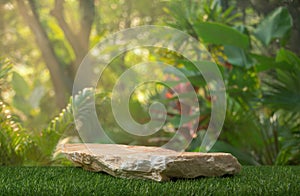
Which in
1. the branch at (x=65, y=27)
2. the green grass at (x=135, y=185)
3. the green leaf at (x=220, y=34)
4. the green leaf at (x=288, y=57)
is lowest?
the green grass at (x=135, y=185)

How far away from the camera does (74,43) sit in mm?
6223

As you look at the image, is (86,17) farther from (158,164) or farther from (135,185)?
(135,185)

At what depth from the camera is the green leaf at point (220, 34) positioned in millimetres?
3707

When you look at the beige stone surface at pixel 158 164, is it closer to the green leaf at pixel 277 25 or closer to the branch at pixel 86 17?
the green leaf at pixel 277 25

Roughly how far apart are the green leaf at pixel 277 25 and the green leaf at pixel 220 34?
14.2 inches

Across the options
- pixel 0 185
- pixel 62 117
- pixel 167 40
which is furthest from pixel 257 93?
pixel 0 185

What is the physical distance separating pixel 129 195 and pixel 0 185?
0.58 meters

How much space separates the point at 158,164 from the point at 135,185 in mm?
169

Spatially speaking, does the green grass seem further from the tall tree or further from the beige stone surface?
the tall tree

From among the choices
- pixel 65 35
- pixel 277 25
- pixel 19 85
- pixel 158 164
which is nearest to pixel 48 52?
pixel 65 35

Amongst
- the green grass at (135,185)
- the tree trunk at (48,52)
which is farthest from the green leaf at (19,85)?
the green grass at (135,185)

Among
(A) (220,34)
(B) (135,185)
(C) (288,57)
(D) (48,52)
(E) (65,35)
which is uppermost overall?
(E) (65,35)

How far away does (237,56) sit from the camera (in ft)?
13.7

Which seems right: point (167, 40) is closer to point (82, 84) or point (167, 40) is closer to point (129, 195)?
point (82, 84)
